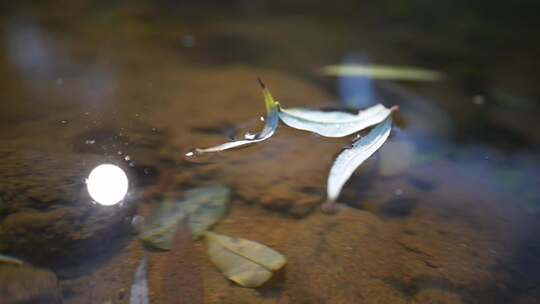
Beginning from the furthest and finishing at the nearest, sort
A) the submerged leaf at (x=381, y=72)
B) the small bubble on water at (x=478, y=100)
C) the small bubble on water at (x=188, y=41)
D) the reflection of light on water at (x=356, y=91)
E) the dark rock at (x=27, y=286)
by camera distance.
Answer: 1. the small bubble on water at (x=188, y=41)
2. the submerged leaf at (x=381, y=72)
3. the small bubble on water at (x=478, y=100)
4. the reflection of light on water at (x=356, y=91)
5. the dark rock at (x=27, y=286)

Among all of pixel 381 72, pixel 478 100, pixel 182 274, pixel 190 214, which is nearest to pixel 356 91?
pixel 381 72

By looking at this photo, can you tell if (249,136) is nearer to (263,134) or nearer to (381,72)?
(263,134)

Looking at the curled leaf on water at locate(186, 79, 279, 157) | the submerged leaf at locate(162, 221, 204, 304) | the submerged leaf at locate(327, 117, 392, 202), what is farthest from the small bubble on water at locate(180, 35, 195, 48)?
the submerged leaf at locate(162, 221, 204, 304)

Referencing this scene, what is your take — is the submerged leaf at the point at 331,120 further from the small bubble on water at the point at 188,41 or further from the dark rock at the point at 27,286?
the small bubble on water at the point at 188,41

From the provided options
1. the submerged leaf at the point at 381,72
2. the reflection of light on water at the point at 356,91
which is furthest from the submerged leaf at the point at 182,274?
the submerged leaf at the point at 381,72

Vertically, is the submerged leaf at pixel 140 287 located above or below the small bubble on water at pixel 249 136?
below

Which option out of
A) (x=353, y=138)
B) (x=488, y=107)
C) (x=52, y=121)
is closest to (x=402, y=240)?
(x=353, y=138)

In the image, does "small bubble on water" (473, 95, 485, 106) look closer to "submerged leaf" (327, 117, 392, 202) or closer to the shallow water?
the shallow water
